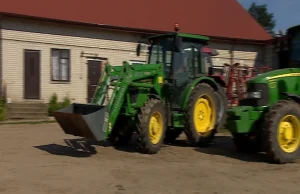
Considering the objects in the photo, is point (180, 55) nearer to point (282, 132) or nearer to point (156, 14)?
point (282, 132)

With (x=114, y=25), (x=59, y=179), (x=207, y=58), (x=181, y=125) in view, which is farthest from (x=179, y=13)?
(x=59, y=179)

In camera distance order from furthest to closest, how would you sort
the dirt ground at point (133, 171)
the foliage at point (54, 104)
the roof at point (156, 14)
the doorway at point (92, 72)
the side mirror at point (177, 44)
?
the doorway at point (92, 72) → the roof at point (156, 14) → the foliage at point (54, 104) → the side mirror at point (177, 44) → the dirt ground at point (133, 171)

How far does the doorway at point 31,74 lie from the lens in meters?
19.0

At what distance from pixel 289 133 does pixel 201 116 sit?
2.58m

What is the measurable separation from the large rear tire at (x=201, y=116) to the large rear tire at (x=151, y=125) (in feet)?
2.76

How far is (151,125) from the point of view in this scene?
10.0m

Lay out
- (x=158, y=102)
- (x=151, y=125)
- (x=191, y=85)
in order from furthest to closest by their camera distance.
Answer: (x=191, y=85), (x=158, y=102), (x=151, y=125)

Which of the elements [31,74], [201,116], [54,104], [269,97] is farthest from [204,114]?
[31,74]

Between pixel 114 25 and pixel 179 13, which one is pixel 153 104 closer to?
pixel 114 25

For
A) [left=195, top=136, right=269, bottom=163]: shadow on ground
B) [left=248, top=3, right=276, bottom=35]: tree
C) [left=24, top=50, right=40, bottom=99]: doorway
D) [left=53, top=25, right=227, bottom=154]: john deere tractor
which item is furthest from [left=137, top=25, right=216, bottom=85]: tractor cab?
[left=248, top=3, right=276, bottom=35]: tree

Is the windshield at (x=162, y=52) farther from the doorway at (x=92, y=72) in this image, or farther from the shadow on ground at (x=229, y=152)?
the doorway at (x=92, y=72)

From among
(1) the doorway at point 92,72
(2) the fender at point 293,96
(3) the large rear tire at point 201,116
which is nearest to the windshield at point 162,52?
(3) the large rear tire at point 201,116

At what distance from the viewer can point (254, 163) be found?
30.8ft

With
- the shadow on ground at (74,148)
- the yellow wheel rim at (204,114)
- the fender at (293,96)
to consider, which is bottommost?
the shadow on ground at (74,148)
